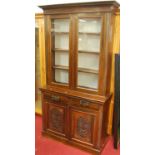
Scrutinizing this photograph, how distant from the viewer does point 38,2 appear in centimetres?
338

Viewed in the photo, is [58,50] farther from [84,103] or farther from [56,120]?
[56,120]

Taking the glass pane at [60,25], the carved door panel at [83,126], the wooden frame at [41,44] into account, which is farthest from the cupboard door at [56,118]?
the glass pane at [60,25]

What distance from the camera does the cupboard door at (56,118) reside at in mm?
2725

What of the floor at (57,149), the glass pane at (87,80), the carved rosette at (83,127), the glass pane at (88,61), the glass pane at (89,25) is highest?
the glass pane at (89,25)

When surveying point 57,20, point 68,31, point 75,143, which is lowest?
point 75,143

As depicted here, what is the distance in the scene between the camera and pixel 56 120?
2818 millimetres

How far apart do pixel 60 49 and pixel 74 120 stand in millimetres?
1152

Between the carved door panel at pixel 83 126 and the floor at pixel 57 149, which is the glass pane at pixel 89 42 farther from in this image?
the floor at pixel 57 149

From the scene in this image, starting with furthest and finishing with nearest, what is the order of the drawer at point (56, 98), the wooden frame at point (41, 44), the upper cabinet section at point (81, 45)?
the wooden frame at point (41, 44), the drawer at point (56, 98), the upper cabinet section at point (81, 45)

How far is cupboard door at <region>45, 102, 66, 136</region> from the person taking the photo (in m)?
2.72
